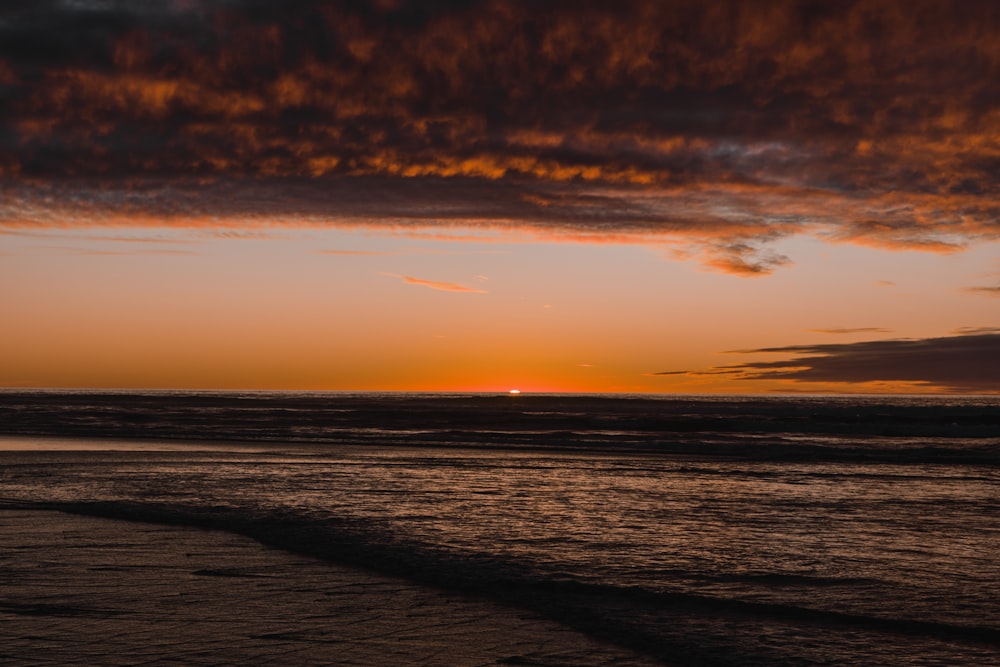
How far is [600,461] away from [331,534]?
16.8 meters

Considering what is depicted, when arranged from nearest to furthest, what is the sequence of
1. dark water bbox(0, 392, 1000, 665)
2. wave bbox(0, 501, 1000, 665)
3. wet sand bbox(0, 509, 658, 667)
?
wet sand bbox(0, 509, 658, 667) < wave bbox(0, 501, 1000, 665) < dark water bbox(0, 392, 1000, 665)

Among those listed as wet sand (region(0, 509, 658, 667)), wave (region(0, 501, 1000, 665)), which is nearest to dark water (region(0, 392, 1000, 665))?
wave (region(0, 501, 1000, 665))

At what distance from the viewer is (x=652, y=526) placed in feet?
46.8

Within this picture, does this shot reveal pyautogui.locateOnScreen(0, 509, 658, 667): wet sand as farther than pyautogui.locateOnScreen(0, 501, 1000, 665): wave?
No

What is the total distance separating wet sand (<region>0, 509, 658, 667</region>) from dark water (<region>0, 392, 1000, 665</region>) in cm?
66

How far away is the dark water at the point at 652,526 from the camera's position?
27.8 feet

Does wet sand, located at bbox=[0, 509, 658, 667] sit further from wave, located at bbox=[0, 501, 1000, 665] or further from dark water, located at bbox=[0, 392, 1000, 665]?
dark water, located at bbox=[0, 392, 1000, 665]

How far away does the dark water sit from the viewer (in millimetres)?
8484

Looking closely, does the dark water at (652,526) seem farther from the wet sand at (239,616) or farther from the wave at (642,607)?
the wet sand at (239,616)

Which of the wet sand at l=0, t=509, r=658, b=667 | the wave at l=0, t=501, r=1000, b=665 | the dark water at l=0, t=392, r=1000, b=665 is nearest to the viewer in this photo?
the wet sand at l=0, t=509, r=658, b=667

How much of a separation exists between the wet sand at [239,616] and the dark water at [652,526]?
2.16ft

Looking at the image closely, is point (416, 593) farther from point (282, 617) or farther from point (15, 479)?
point (15, 479)

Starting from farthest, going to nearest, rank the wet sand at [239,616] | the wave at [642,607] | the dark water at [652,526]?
the dark water at [652,526] < the wave at [642,607] < the wet sand at [239,616]

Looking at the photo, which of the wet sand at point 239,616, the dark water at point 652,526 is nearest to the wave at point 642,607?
the dark water at point 652,526
